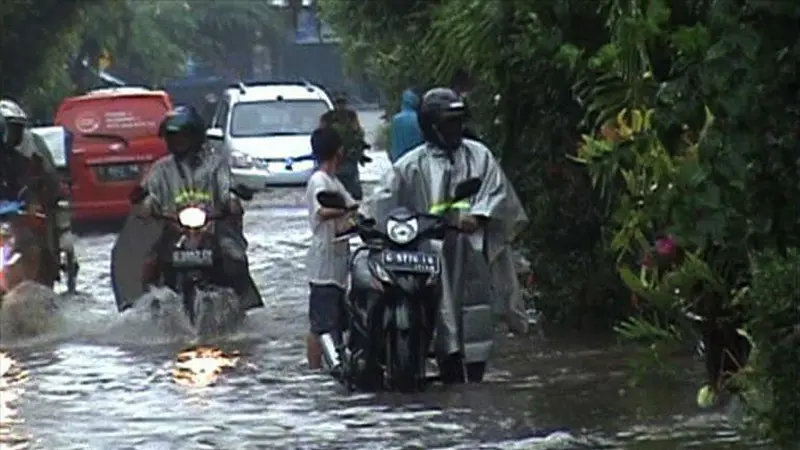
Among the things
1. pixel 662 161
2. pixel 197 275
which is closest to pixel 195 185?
pixel 197 275

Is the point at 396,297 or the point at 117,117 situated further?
the point at 117,117

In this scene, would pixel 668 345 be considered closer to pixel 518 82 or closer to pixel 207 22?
pixel 518 82

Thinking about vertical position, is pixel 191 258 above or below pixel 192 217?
below

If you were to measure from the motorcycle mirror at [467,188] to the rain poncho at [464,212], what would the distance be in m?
0.16

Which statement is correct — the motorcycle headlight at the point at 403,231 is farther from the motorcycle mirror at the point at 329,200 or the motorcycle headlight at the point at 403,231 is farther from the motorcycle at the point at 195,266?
the motorcycle at the point at 195,266

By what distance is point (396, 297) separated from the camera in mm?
11258

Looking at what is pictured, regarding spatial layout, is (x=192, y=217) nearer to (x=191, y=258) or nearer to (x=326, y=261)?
(x=191, y=258)

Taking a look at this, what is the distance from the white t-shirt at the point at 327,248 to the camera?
12320 millimetres

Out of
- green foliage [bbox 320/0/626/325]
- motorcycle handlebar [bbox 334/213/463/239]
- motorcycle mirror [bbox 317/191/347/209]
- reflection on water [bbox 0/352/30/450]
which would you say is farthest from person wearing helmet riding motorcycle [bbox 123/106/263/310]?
motorcycle handlebar [bbox 334/213/463/239]

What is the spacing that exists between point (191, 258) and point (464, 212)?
3552 mm

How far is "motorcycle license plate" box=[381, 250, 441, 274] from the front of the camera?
11.2 metres

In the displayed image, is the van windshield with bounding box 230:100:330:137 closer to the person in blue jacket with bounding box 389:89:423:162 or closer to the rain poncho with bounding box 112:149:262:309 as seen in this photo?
the person in blue jacket with bounding box 389:89:423:162

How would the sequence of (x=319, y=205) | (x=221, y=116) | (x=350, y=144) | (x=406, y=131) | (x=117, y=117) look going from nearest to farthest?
(x=319, y=205), (x=406, y=131), (x=350, y=144), (x=117, y=117), (x=221, y=116)

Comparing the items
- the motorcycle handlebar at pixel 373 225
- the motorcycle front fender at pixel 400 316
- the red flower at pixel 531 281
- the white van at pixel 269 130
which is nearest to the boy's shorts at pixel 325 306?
the motorcycle handlebar at pixel 373 225
